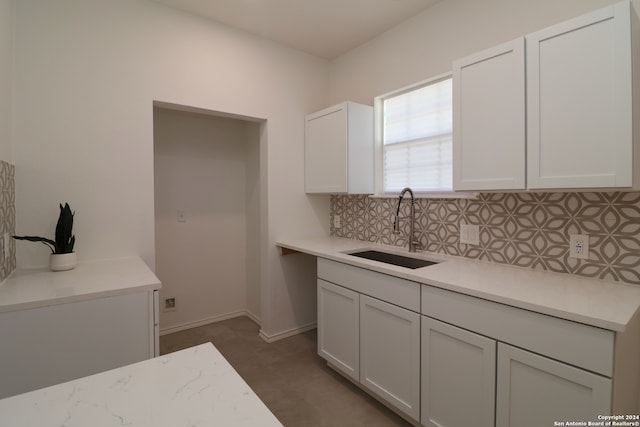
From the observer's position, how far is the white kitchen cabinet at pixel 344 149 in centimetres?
257

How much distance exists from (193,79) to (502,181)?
225 centimetres

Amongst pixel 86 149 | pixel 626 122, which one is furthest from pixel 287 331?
pixel 626 122

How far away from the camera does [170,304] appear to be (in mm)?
3074

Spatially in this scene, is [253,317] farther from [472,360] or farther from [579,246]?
[579,246]

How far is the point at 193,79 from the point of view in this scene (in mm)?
2420

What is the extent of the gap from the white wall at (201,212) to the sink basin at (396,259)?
1.36 metres

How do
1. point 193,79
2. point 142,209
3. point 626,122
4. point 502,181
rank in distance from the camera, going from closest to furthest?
point 626,122
point 502,181
point 142,209
point 193,79

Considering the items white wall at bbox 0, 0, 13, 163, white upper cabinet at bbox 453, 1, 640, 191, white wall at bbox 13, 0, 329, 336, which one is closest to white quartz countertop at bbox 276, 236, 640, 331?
white upper cabinet at bbox 453, 1, 640, 191

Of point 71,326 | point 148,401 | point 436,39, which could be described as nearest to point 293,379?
point 71,326

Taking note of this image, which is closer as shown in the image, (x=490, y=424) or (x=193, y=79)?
(x=490, y=424)

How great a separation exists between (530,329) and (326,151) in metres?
1.99

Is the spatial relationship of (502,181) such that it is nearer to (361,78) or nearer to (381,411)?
(381,411)

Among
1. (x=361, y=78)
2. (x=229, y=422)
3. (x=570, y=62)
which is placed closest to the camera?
(x=229, y=422)

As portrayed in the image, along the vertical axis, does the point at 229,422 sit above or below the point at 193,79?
below
